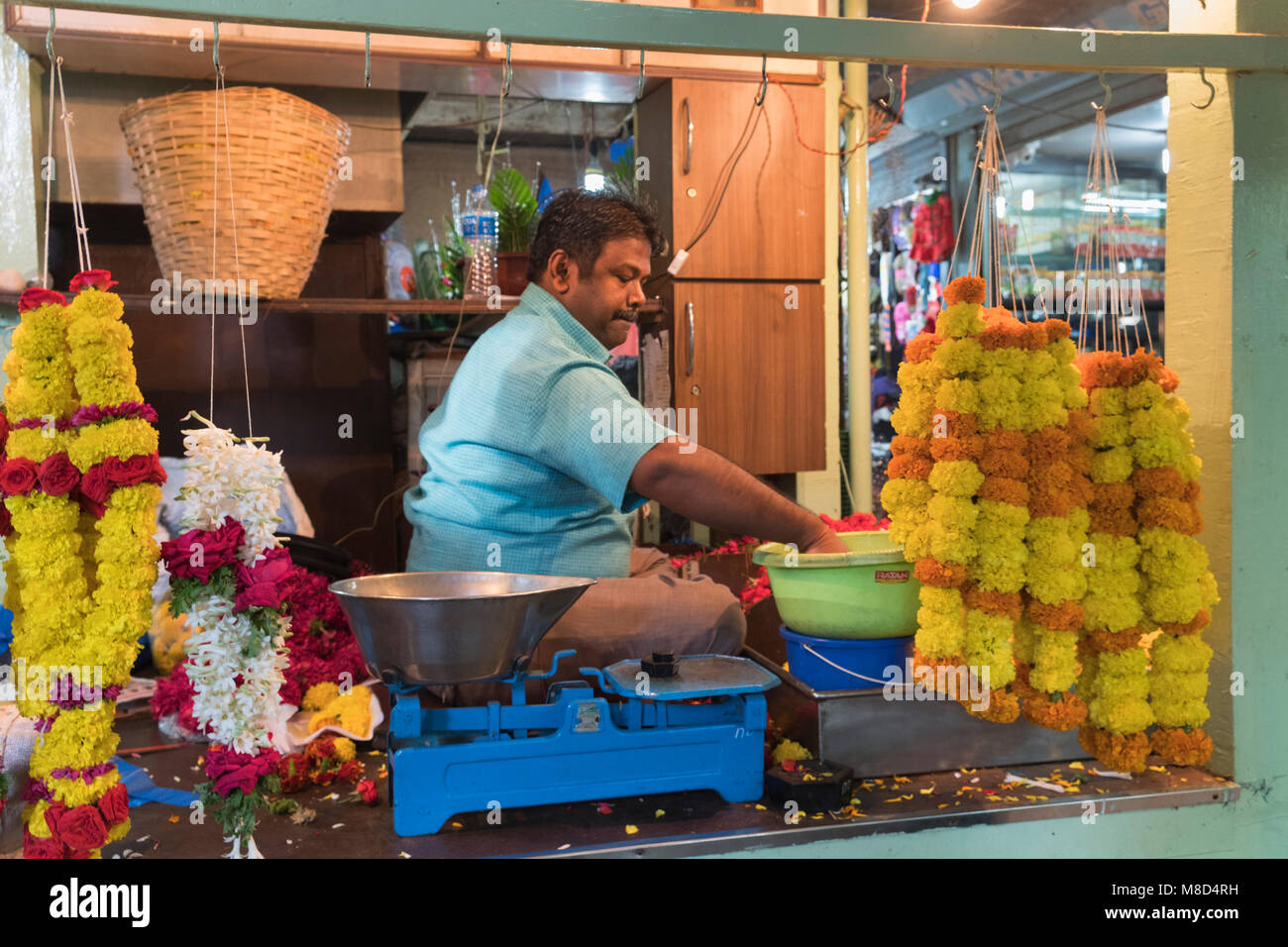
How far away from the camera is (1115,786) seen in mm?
2359

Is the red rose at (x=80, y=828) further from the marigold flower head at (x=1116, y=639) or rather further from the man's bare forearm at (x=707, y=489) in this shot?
the marigold flower head at (x=1116, y=639)

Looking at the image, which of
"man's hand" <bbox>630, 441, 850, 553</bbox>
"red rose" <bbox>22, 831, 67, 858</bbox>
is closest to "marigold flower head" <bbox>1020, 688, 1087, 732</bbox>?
"man's hand" <bbox>630, 441, 850, 553</bbox>

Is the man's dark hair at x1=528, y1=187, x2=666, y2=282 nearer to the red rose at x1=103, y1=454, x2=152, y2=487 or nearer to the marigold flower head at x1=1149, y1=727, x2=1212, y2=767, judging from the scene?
the red rose at x1=103, y1=454, x2=152, y2=487

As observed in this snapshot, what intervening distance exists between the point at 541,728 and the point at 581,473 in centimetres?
59

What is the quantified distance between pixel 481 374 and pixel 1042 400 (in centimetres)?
128

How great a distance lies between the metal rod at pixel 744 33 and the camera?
1781 millimetres

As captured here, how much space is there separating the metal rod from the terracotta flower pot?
174cm

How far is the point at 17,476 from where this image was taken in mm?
1696

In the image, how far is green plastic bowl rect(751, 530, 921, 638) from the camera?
230 cm

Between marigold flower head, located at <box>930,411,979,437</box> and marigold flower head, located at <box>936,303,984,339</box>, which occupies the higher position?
marigold flower head, located at <box>936,303,984,339</box>

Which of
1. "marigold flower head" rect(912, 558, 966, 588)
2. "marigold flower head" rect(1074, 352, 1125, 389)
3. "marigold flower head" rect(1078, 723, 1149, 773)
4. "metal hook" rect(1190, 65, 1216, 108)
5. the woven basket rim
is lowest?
"marigold flower head" rect(1078, 723, 1149, 773)

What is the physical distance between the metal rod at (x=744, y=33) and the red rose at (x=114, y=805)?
4.28 feet

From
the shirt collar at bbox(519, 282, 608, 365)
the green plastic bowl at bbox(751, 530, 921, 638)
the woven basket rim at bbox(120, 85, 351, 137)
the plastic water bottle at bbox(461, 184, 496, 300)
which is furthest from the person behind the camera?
the plastic water bottle at bbox(461, 184, 496, 300)

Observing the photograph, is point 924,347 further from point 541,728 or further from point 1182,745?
point 541,728
